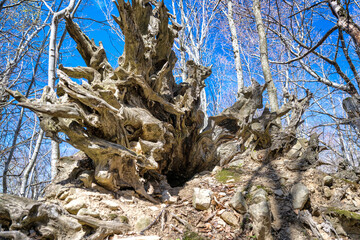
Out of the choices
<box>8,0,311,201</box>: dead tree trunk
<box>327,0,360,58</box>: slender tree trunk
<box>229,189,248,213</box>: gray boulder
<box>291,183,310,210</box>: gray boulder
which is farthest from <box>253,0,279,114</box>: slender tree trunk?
<box>229,189,248,213</box>: gray boulder

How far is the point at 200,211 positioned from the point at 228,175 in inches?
51.4

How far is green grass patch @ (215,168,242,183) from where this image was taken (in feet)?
13.1

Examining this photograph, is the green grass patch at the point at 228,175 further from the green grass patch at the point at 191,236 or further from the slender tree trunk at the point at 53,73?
the slender tree trunk at the point at 53,73

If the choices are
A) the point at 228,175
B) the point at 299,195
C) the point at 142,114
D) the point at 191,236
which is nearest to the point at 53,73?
the point at 142,114

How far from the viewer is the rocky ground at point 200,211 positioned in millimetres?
2223

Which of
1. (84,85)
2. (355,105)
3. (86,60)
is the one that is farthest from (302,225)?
(86,60)

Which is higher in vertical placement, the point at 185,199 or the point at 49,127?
the point at 49,127

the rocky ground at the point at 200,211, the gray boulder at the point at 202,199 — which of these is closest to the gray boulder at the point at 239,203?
the rocky ground at the point at 200,211

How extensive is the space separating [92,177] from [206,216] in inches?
71.4

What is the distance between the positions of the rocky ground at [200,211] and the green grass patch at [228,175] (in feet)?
0.64

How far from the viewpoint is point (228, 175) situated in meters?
4.15

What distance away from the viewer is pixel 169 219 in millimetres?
2820

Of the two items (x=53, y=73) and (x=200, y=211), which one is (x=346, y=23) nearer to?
(x=200, y=211)

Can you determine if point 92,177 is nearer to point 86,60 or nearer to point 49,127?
point 49,127
